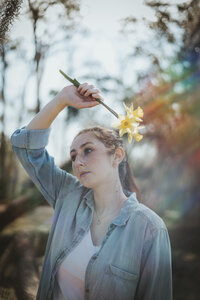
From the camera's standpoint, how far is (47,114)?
1.57 metres

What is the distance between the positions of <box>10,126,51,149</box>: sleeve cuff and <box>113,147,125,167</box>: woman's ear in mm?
457

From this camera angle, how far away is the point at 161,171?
7426 millimetres

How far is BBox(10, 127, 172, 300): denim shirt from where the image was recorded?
1.32 m

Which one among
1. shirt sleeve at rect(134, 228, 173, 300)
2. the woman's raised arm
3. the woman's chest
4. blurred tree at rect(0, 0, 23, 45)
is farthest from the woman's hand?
shirt sleeve at rect(134, 228, 173, 300)

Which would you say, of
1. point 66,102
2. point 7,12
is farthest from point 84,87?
point 7,12

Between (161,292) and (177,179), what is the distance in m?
6.33

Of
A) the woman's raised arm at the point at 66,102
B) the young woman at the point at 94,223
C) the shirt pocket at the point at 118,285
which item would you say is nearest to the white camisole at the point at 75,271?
the young woman at the point at 94,223

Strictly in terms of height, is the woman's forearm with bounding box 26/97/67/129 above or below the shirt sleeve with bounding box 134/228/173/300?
above

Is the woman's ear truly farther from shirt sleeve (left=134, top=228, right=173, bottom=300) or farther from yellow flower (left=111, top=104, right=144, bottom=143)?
shirt sleeve (left=134, top=228, right=173, bottom=300)

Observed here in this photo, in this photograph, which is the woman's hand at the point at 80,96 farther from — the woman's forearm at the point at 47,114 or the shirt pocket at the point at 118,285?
the shirt pocket at the point at 118,285

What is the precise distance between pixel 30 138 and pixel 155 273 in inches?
40.1

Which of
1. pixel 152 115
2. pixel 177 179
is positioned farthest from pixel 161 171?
pixel 152 115

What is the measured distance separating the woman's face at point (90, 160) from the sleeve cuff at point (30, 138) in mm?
191

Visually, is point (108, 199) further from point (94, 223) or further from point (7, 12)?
point (7, 12)
